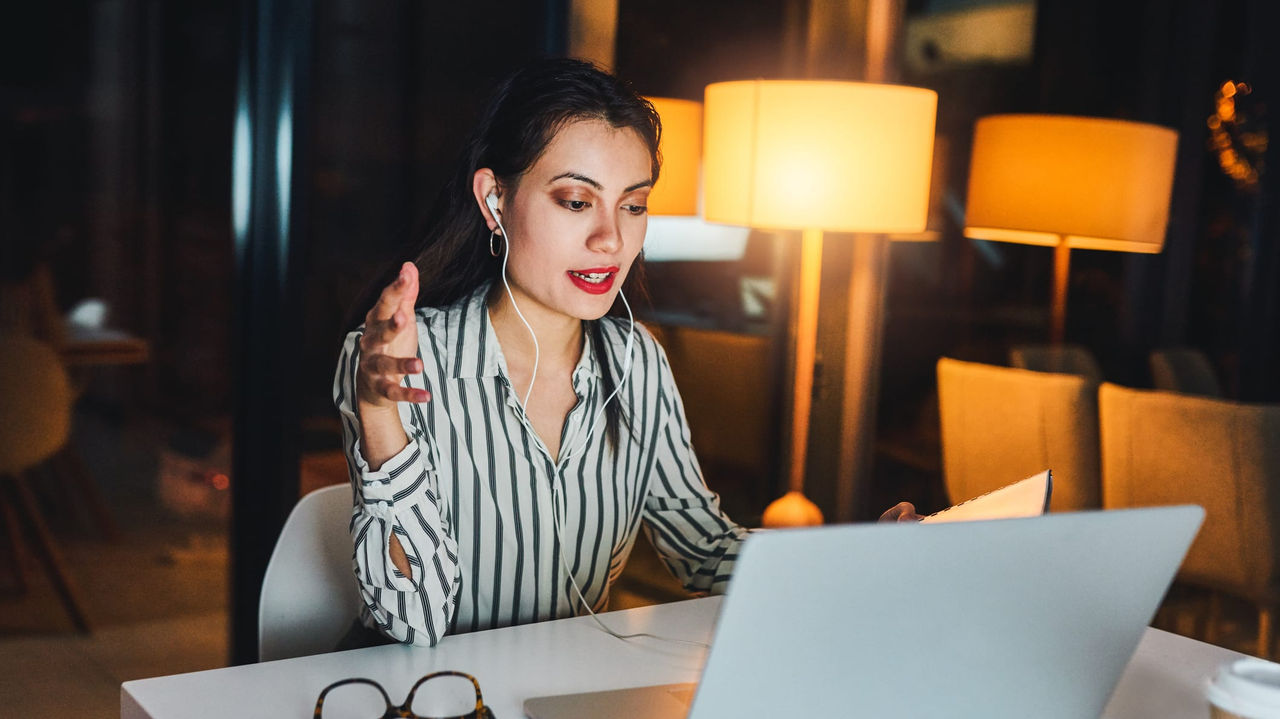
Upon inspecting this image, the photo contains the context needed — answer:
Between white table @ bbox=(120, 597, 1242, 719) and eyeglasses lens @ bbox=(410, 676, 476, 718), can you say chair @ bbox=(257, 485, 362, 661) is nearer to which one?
white table @ bbox=(120, 597, 1242, 719)

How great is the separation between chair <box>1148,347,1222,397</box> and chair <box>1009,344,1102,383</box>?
8.3 inches

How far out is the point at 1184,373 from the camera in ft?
14.0

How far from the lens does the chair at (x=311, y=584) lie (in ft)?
4.24

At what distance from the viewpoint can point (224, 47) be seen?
2.28 meters

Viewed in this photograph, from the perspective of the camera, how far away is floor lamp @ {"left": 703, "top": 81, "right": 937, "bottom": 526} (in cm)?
225

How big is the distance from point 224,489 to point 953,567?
83.1 inches

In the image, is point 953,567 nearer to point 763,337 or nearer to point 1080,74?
point 763,337

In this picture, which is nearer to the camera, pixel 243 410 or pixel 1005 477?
pixel 243 410

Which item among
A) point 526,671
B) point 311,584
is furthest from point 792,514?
point 526,671

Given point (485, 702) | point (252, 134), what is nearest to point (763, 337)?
point (252, 134)

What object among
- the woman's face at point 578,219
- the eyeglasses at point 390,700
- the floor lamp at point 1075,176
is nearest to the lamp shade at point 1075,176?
the floor lamp at point 1075,176

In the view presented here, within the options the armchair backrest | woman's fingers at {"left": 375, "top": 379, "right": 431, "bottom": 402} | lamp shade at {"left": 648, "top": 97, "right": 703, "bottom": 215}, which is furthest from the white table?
the armchair backrest

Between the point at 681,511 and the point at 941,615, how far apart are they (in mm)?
843

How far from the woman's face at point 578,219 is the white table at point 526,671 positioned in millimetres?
404
